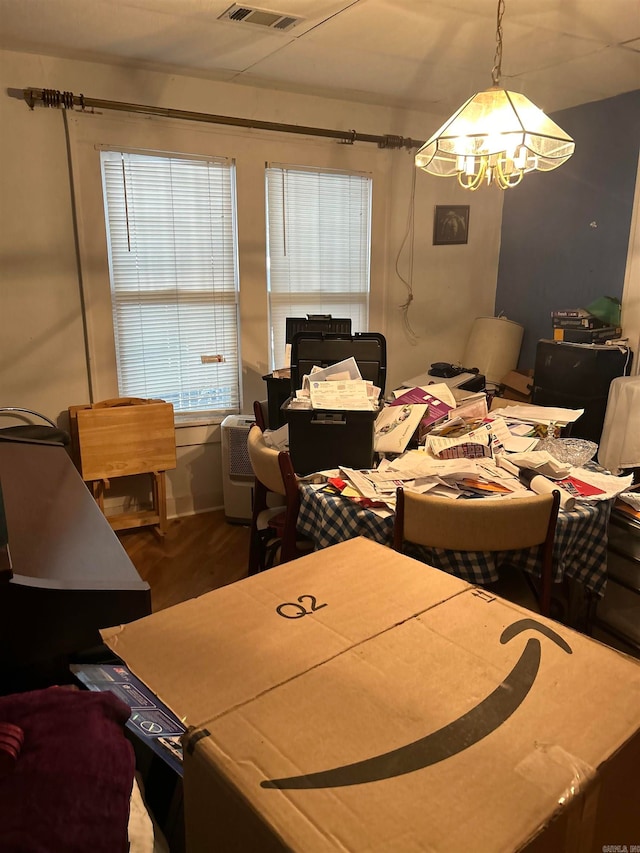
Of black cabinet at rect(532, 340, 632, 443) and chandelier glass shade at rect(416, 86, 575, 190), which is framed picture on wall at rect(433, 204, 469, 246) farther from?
chandelier glass shade at rect(416, 86, 575, 190)

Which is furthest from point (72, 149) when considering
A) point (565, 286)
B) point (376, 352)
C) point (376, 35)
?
point (565, 286)

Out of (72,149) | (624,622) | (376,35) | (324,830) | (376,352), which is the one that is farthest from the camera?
(72,149)

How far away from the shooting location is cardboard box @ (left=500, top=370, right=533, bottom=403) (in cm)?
421

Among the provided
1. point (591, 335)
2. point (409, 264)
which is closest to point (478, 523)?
point (591, 335)

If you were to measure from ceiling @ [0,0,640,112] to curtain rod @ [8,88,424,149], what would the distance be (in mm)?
121

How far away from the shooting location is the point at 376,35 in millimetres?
2748

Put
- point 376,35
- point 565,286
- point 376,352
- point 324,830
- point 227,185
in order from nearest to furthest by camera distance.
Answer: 1. point 324,830
2. point 376,352
3. point 376,35
4. point 227,185
5. point 565,286

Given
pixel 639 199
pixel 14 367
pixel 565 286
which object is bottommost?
pixel 14 367

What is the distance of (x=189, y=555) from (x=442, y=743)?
9.32ft

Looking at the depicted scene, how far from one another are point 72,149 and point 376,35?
5.20 ft

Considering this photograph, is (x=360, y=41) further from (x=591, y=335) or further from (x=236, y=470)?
(x=236, y=470)

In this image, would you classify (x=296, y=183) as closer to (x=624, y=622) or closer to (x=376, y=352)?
(x=376, y=352)

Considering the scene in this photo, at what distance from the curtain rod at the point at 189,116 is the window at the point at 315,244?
214 millimetres

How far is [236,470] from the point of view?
3578mm
